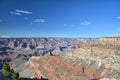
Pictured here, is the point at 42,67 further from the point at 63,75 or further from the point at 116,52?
the point at 116,52

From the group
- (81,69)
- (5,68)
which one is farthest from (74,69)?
(5,68)

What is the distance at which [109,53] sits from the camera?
168 meters

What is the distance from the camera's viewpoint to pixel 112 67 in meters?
152

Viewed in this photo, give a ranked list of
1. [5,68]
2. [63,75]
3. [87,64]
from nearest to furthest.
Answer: [5,68], [63,75], [87,64]

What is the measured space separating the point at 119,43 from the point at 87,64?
2597cm

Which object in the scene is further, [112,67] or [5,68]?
[112,67]

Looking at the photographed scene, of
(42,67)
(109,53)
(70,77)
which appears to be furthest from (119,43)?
(42,67)

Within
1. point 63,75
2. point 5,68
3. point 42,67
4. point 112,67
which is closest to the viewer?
point 5,68

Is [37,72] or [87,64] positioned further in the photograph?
[37,72]

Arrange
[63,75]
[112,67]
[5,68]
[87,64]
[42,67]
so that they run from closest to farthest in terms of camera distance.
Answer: [5,68], [112,67], [63,75], [87,64], [42,67]

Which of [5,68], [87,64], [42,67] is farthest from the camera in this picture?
[42,67]

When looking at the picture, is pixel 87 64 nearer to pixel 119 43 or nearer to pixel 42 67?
pixel 119 43

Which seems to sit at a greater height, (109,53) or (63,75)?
(109,53)

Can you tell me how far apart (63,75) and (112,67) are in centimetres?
3151
